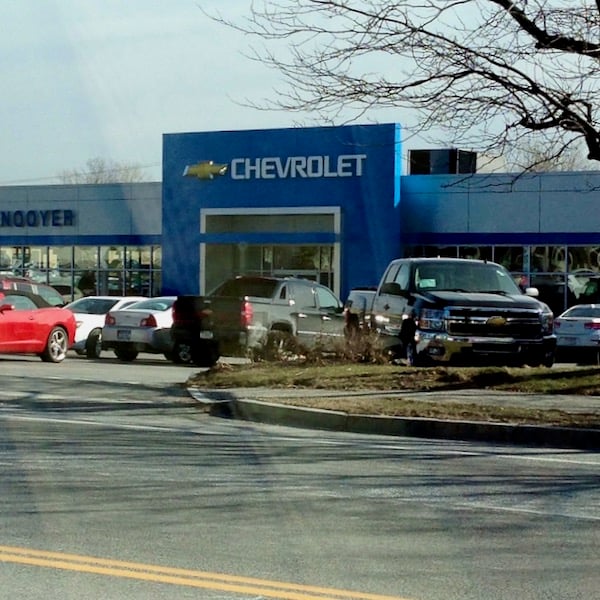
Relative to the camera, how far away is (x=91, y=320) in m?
29.0

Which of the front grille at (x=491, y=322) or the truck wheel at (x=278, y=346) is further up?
the front grille at (x=491, y=322)

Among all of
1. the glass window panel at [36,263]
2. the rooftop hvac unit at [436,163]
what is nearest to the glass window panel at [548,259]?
the rooftop hvac unit at [436,163]

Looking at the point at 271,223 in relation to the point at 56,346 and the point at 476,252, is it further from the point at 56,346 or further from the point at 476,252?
the point at 56,346

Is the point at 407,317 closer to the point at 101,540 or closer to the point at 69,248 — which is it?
the point at 101,540

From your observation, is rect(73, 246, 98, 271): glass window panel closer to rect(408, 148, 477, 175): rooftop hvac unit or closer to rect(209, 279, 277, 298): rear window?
rect(408, 148, 477, 175): rooftop hvac unit

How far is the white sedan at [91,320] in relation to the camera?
28375mm

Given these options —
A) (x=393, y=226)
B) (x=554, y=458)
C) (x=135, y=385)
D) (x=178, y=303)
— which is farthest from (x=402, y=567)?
(x=393, y=226)

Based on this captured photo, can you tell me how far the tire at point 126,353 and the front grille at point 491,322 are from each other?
954cm

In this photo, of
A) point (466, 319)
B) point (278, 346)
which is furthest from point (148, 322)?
point (466, 319)

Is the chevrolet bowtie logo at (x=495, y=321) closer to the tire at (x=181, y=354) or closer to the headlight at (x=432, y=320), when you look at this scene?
the headlight at (x=432, y=320)

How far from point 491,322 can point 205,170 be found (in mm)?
29057

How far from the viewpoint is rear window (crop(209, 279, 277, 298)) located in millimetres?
26234

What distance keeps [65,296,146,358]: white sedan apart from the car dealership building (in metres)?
12.7

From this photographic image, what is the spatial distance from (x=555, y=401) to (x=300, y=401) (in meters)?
3.27
